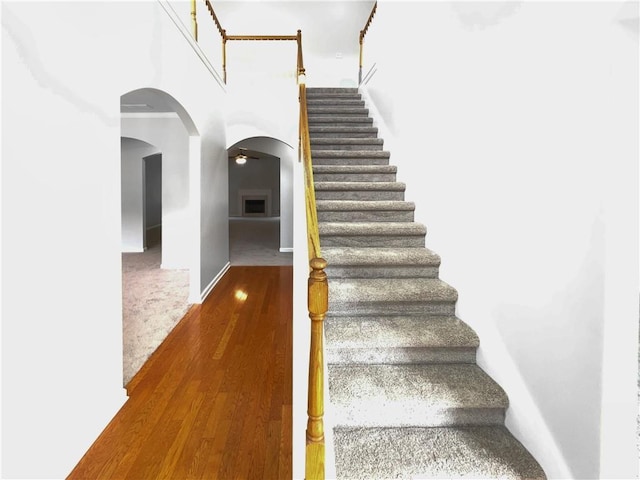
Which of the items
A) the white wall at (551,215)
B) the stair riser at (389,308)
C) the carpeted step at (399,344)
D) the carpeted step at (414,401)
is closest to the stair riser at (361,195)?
the white wall at (551,215)

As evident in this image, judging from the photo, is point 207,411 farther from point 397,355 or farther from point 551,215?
point 551,215

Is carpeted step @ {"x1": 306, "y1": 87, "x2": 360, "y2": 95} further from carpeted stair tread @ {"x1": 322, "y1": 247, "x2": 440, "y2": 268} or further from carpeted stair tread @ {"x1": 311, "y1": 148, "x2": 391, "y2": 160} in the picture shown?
carpeted stair tread @ {"x1": 322, "y1": 247, "x2": 440, "y2": 268}

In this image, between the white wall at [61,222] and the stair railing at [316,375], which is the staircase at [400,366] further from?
the white wall at [61,222]

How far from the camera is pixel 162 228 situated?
694 centimetres

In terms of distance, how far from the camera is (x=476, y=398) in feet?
6.34

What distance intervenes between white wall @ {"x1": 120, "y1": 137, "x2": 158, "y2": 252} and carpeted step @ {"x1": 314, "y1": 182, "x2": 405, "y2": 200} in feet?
19.5

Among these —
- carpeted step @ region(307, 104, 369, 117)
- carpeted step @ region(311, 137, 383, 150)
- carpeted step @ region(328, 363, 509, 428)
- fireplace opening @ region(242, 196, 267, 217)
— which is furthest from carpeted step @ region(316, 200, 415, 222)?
fireplace opening @ region(242, 196, 267, 217)

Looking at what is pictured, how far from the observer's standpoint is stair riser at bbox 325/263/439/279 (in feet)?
9.18

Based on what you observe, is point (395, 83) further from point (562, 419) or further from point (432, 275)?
point (562, 419)

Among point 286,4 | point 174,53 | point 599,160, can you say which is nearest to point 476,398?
point 599,160

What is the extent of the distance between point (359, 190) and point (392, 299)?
1430 millimetres

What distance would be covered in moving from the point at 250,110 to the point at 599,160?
6.02 metres

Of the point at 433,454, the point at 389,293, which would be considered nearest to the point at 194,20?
the point at 389,293

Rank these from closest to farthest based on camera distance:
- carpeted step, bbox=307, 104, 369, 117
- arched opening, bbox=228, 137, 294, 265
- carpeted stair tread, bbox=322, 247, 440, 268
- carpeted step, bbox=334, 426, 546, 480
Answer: carpeted step, bbox=334, 426, 546, 480
carpeted stair tread, bbox=322, 247, 440, 268
carpeted step, bbox=307, 104, 369, 117
arched opening, bbox=228, 137, 294, 265
